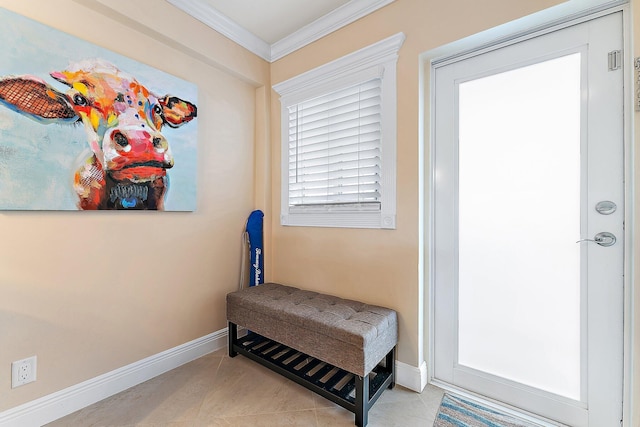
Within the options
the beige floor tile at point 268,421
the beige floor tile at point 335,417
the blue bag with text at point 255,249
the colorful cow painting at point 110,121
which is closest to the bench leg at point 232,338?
the blue bag with text at point 255,249

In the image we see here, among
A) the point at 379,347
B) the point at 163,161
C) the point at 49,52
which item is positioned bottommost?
the point at 379,347

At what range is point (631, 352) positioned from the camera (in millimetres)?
1245

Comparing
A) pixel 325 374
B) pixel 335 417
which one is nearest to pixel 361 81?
pixel 325 374

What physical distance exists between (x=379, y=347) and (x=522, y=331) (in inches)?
31.5

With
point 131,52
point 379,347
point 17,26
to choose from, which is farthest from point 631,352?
point 17,26

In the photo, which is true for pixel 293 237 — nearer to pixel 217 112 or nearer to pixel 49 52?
pixel 217 112

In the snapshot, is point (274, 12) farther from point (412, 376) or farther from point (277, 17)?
point (412, 376)

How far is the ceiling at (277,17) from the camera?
193 cm

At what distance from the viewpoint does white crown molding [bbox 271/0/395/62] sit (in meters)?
1.88

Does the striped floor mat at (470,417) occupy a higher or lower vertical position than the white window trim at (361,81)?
lower

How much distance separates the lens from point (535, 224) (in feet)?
4.89

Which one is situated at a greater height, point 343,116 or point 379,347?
point 343,116

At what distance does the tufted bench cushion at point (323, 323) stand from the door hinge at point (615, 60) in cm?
167

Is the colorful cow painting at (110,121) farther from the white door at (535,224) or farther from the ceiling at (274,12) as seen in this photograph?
the white door at (535,224)
